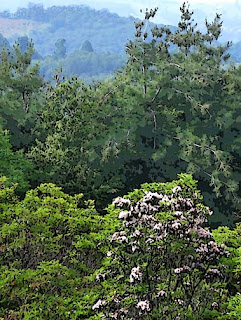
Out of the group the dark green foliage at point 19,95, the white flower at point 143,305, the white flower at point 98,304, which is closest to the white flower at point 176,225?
the white flower at point 143,305

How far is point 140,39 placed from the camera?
21.0 m

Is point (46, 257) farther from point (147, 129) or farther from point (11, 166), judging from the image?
point (147, 129)

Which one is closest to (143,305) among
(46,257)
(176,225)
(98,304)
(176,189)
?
(98,304)

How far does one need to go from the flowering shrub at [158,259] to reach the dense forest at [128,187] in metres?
0.02

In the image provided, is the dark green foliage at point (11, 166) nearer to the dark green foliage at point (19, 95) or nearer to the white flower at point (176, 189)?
the dark green foliage at point (19, 95)

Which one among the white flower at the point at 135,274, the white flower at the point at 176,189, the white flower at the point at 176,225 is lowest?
the white flower at the point at 135,274

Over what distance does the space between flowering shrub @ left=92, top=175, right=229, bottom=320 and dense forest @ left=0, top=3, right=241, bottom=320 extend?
21mm

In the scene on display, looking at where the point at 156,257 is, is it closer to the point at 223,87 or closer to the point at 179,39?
the point at 223,87

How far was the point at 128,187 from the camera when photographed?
19656 mm

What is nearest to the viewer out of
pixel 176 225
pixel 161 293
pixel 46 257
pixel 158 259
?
pixel 176 225

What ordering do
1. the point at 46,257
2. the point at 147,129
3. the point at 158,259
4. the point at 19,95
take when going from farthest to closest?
the point at 19,95 < the point at 147,129 < the point at 46,257 < the point at 158,259

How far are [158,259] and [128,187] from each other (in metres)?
12.0

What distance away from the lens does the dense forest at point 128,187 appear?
746 cm

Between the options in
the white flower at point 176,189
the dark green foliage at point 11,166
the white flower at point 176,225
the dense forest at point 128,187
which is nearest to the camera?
the white flower at point 176,225
